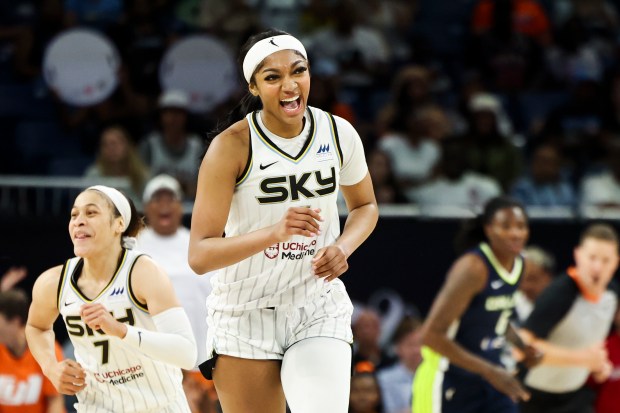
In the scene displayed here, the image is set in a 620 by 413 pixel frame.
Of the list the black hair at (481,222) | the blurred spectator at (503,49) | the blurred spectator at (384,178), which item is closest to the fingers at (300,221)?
the black hair at (481,222)

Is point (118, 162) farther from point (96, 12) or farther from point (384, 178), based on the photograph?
point (96, 12)

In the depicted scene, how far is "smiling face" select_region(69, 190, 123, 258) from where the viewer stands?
199 inches

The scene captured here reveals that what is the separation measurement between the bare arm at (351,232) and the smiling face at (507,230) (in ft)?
5.84

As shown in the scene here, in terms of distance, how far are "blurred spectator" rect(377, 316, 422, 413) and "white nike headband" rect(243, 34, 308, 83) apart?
4.49 meters

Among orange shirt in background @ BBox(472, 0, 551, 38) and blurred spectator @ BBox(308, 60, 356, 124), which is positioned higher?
orange shirt in background @ BBox(472, 0, 551, 38)

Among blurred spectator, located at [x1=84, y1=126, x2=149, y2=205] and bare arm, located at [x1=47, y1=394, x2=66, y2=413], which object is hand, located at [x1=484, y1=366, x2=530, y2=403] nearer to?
bare arm, located at [x1=47, y1=394, x2=66, y2=413]

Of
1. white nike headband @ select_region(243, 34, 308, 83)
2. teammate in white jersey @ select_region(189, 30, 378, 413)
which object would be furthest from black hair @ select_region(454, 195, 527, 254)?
white nike headband @ select_region(243, 34, 308, 83)

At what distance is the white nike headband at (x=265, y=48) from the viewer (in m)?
4.46

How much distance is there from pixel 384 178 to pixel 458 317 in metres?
3.69

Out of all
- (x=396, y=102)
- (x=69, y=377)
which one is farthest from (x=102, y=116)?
(x=69, y=377)

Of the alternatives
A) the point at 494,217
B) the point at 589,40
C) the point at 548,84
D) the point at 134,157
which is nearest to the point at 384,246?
the point at 134,157

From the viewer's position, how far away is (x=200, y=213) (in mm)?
4359

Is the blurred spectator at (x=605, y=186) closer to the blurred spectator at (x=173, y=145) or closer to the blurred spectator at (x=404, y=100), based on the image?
the blurred spectator at (x=404, y=100)

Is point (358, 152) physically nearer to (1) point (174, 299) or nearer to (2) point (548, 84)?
(1) point (174, 299)
